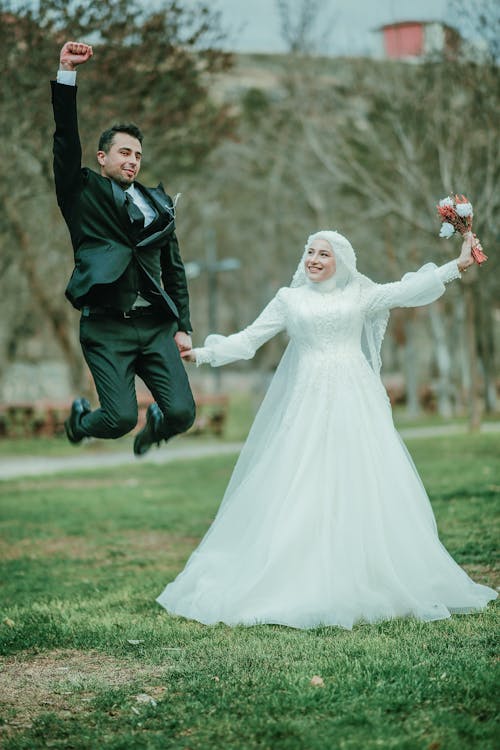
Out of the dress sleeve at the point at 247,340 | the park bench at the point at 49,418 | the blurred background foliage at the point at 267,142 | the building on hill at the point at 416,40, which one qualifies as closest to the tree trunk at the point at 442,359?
the blurred background foliage at the point at 267,142

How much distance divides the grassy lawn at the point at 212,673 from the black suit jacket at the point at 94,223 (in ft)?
6.46

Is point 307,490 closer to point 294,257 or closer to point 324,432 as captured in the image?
point 324,432

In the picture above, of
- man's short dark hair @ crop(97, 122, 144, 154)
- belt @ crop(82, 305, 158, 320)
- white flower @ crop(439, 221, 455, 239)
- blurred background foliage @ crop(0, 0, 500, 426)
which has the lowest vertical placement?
belt @ crop(82, 305, 158, 320)

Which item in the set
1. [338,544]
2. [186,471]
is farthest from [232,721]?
[186,471]

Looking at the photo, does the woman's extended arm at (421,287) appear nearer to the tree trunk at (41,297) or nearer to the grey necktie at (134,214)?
the grey necktie at (134,214)

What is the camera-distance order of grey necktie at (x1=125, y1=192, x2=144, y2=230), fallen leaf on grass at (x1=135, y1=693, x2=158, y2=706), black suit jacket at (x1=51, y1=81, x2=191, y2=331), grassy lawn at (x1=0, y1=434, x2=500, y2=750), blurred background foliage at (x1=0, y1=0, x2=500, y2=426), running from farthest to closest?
blurred background foliage at (x1=0, y1=0, x2=500, y2=426), grey necktie at (x1=125, y1=192, x2=144, y2=230), black suit jacket at (x1=51, y1=81, x2=191, y2=331), fallen leaf on grass at (x1=135, y1=693, x2=158, y2=706), grassy lawn at (x1=0, y1=434, x2=500, y2=750)

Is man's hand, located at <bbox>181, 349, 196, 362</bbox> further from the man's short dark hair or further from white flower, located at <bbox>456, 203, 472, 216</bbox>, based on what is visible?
white flower, located at <bbox>456, 203, 472, 216</bbox>

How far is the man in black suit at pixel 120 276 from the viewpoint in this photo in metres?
5.99

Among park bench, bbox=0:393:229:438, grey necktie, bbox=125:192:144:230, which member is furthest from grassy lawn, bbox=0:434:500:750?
park bench, bbox=0:393:229:438

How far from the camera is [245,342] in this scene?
22.0 feet

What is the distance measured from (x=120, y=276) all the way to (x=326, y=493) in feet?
5.75

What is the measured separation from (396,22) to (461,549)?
13.8 m

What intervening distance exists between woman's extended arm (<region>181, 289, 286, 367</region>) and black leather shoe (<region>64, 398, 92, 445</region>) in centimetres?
83

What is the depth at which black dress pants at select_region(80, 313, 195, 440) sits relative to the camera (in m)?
6.38
